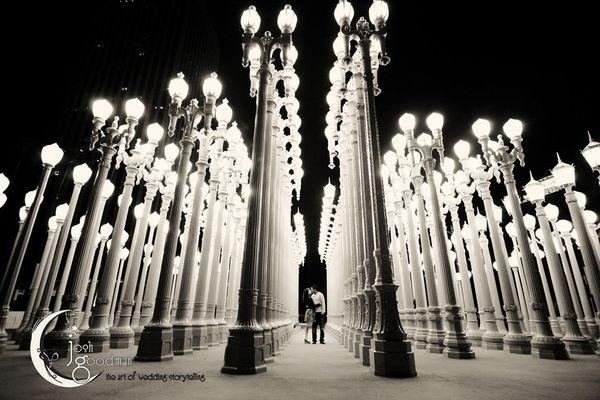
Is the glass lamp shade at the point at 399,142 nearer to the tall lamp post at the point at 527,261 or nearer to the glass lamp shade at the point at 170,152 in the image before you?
the tall lamp post at the point at 527,261

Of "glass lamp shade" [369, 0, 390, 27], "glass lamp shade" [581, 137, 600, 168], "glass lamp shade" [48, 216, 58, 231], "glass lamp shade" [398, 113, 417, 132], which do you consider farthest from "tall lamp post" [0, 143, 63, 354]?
"glass lamp shade" [581, 137, 600, 168]

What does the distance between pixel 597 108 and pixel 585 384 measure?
15.0 metres

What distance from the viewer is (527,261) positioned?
27.4 ft

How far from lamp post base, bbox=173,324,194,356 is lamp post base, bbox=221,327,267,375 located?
3.05 m

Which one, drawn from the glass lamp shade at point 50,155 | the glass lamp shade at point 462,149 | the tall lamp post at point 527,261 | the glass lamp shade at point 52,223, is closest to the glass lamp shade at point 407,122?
the glass lamp shade at point 462,149

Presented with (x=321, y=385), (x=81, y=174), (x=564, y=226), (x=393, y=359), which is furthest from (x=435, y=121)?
(x=81, y=174)

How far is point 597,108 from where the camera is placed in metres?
13.7

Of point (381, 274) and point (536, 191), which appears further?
point (536, 191)

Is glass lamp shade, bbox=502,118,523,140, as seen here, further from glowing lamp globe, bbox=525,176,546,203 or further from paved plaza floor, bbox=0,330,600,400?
paved plaza floor, bbox=0,330,600,400

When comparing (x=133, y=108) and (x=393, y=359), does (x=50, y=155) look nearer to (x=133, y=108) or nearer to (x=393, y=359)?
(x=133, y=108)

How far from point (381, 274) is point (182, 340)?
5.38 meters

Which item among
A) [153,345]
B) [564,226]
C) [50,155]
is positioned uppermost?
[50,155]

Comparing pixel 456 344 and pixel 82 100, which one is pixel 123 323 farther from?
pixel 82 100

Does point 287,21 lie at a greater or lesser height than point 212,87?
greater
